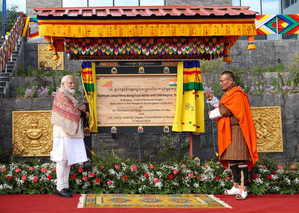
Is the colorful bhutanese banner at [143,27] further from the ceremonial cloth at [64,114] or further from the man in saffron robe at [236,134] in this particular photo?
the ceremonial cloth at [64,114]

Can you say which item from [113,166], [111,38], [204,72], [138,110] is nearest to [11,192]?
[113,166]

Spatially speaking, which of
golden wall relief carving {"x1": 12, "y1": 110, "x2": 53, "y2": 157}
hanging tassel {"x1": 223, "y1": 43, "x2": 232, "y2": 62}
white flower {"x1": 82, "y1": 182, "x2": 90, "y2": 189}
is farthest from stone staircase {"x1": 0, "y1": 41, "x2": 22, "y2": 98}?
hanging tassel {"x1": 223, "y1": 43, "x2": 232, "y2": 62}

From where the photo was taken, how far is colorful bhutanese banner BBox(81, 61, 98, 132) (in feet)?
21.1

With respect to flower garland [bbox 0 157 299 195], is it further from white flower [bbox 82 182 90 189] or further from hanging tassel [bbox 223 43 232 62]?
hanging tassel [bbox 223 43 232 62]

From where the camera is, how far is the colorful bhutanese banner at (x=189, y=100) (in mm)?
6543

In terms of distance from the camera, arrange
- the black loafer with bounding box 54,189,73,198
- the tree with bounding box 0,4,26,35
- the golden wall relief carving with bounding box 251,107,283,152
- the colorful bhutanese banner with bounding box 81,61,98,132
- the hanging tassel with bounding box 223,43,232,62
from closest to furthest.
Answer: the black loafer with bounding box 54,189,73,198
the colorful bhutanese banner with bounding box 81,61,98,132
the hanging tassel with bounding box 223,43,232,62
the golden wall relief carving with bounding box 251,107,283,152
the tree with bounding box 0,4,26,35

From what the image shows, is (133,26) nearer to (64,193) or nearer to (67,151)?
(67,151)

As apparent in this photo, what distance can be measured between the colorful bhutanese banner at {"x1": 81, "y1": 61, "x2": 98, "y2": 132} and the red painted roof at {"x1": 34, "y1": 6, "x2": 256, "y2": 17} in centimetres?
99

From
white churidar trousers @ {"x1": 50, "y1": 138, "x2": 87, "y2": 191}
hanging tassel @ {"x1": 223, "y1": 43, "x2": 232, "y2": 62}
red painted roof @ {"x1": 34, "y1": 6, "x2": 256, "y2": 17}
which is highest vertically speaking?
red painted roof @ {"x1": 34, "y1": 6, "x2": 256, "y2": 17}

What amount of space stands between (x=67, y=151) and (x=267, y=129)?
15.5ft

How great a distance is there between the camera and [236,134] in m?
5.65

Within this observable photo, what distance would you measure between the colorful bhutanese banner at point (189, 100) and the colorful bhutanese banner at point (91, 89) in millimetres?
1551

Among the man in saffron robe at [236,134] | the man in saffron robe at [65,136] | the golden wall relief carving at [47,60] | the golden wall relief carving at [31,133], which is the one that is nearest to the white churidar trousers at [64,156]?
the man in saffron robe at [65,136]

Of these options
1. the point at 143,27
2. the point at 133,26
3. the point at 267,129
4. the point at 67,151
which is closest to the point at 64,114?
the point at 67,151
